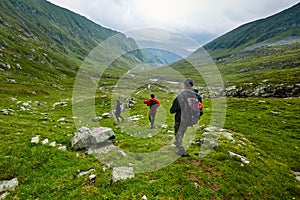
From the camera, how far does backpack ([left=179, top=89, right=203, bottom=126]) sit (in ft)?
38.3

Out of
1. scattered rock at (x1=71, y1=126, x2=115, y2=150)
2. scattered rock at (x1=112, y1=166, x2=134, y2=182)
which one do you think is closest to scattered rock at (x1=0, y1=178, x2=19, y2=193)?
scattered rock at (x1=71, y1=126, x2=115, y2=150)

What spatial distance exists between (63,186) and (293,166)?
15994 millimetres

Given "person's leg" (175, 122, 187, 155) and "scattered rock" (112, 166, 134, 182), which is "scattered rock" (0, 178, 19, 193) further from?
"person's leg" (175, 122, 187, 155)

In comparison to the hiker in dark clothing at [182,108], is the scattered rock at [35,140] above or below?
below

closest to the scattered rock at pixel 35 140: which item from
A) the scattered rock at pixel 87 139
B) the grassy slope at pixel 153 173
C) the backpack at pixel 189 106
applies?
the grassy slope at pixel 153 173

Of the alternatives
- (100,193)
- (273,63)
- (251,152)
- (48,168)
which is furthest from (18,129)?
(273,63)

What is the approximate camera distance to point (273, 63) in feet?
541

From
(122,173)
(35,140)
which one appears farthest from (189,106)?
(35,140)


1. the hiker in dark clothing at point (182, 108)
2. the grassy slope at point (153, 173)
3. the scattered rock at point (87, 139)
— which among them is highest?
the hiker in dark clothing at point (182, 108)

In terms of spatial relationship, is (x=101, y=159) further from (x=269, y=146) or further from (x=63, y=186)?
(x=269, y=146)

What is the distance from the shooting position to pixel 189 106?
11.7m

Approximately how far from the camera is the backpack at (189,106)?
11688 millimetres

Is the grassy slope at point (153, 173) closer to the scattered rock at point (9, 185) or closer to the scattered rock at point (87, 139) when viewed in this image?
the scattered rock at point (9, 185)

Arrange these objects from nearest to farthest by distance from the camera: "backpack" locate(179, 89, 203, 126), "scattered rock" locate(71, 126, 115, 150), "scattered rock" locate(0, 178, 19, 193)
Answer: "scattered rock" locate(0, 178, 19, 193) < "backpack" locate(179, 89, 203, 126) < "scattered rock" locate(71, 126, 115, 150)
